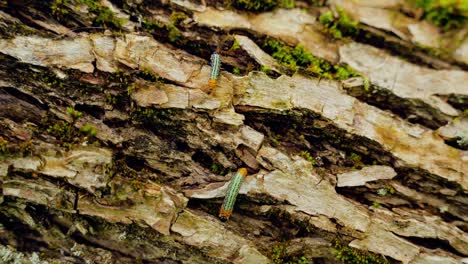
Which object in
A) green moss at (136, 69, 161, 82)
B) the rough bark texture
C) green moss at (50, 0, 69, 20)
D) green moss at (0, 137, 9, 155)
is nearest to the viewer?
green moss at (0, 137, 9, 155)

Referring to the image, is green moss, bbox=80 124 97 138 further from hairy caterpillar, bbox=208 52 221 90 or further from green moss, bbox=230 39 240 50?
green moss, bbox=230 39 240 50

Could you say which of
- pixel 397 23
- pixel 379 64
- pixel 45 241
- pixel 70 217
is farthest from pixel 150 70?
pixel 397 23

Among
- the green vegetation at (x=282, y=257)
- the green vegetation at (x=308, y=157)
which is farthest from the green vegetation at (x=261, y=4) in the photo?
the green vegetation at (x=282, y=257)

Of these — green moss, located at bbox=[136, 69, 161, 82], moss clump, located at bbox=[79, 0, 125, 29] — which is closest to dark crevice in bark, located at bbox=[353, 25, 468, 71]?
green moss, located at bbox=[136, 69, 161, 82]

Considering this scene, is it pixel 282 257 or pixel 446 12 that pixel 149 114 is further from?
pixel 446 12

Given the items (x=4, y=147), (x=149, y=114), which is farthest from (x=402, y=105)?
(x=4, y=147)
